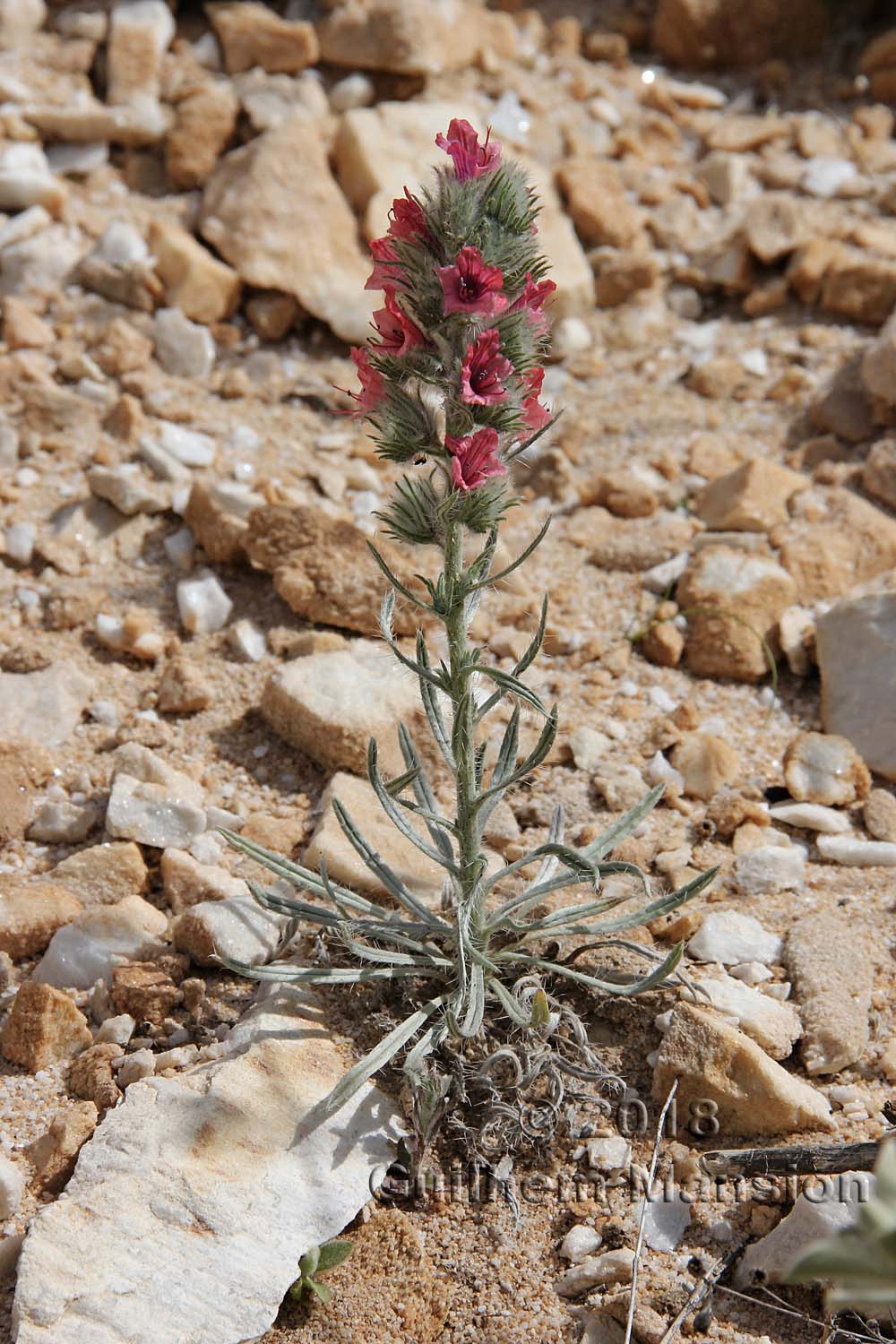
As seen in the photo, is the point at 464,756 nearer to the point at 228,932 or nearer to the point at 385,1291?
the point at 228,932

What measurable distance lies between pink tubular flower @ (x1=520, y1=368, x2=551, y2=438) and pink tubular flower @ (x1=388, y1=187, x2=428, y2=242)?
36cm

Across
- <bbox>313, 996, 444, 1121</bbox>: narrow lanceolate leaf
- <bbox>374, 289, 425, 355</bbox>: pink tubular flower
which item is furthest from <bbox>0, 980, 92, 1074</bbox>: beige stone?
<bbox>374, 289, 425, 355</bbox>: pink tubular flower

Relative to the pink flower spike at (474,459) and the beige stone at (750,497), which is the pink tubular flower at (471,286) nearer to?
the pink flower spike at (474,459)

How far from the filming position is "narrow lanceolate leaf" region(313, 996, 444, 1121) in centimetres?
276

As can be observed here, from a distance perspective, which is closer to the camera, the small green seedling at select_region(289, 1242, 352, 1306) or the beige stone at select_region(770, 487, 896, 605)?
the small green seedling at select_region(289, 1242, 352, 1306)

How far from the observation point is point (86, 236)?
17.3 feet

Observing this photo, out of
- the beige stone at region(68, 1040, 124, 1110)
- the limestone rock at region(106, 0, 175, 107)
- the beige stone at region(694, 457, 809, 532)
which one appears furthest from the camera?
the limestone rock at region(106, 0, 175, 107)

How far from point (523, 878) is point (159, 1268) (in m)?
1.37

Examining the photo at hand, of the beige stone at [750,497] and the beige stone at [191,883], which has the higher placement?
the beige stone at [750,497]

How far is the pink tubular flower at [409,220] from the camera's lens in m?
2.42

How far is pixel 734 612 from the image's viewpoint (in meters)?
4.14

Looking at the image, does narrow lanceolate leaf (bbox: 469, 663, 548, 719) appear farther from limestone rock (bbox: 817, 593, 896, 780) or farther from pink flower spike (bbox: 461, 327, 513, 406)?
limestone rock (bbox: 817, 593, 896, 780)

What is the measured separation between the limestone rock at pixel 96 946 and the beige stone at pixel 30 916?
0.03 m

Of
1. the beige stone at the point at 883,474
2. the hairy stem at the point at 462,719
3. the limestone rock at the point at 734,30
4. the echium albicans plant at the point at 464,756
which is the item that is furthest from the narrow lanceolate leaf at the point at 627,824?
the limestone rock at the point at 734,30
